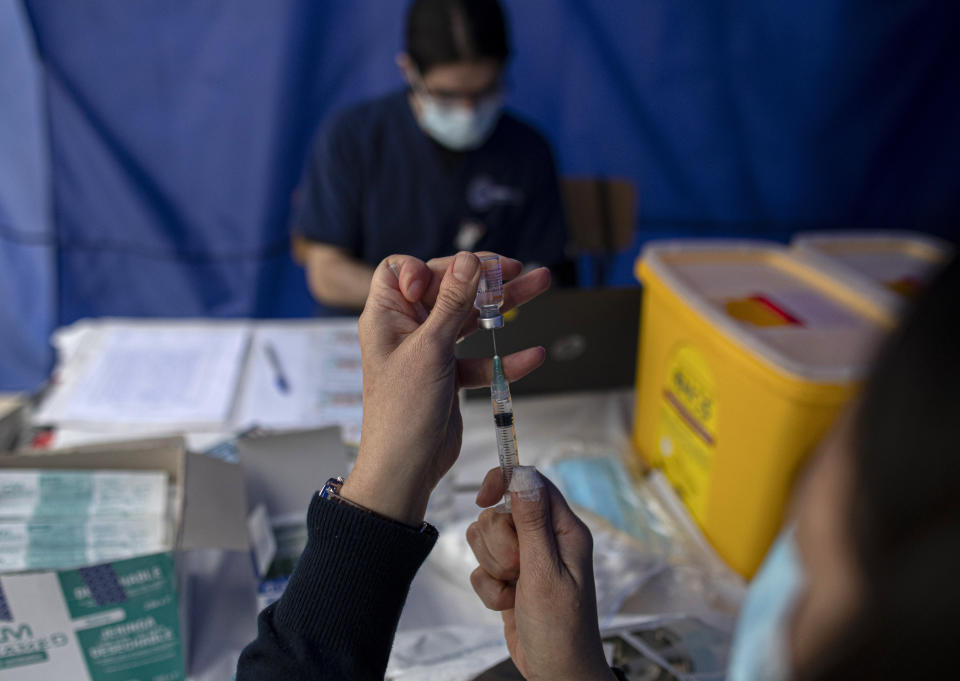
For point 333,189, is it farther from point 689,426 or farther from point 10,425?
point 689,426

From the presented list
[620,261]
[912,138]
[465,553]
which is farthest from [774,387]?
[912,138]

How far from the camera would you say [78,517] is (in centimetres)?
75

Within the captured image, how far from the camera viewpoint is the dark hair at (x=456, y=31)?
1.46 meters

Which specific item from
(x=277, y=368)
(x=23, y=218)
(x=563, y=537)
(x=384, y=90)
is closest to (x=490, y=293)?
(x=563, y=537)

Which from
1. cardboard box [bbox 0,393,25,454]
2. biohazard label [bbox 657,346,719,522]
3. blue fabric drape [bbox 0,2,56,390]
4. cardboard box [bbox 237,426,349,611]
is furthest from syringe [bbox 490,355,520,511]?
blue fabric drape [bbox 0,2,56,390]

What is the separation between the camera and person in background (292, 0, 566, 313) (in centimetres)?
159

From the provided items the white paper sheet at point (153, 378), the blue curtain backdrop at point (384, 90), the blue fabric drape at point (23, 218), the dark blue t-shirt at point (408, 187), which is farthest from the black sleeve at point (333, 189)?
the blue fabric drape at point (23, 218)

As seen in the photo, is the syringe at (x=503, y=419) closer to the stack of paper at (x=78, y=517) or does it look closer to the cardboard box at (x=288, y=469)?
the cardboard box at (x=288, y=469)

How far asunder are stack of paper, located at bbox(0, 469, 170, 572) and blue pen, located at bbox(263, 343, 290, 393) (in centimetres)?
42

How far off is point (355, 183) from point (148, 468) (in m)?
1.02

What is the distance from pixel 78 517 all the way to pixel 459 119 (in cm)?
113

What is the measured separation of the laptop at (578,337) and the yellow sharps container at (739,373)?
0.05 metres

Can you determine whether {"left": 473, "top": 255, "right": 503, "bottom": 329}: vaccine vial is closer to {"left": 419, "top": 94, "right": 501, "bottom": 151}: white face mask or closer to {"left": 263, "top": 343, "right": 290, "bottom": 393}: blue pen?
{"left": 263, "top": 343, "right": 290, "bottom": 393}: blue pen

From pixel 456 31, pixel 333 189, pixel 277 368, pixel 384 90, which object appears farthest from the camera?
pixel 384 90
